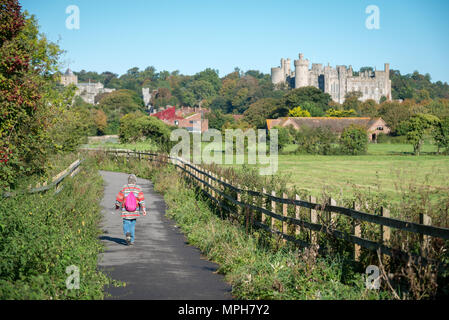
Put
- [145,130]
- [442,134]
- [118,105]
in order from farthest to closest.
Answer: [118,105]
[442,134]
[145,130]

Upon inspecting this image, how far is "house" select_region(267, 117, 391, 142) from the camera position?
99.1 meters

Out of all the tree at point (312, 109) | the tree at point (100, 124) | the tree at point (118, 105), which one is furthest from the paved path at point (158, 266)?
the tree at point (118, 105)

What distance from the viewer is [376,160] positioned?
54.5m

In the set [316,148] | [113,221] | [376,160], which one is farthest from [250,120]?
[113,221]

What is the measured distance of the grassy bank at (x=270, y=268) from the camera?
24.0ft

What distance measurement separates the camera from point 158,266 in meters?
10.2

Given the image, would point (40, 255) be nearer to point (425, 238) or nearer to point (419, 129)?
point (425, 238)

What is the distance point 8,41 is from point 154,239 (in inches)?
231

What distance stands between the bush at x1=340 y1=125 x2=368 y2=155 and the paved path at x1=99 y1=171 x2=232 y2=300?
167ft

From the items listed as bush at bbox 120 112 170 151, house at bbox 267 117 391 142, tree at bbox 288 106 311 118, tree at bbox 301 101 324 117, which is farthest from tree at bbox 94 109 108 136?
bush at bbox 120 112 170 151

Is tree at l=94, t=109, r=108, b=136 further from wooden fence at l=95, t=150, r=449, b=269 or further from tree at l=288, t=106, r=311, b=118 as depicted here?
wooden fence at l=95, t=150, r=449, b=269

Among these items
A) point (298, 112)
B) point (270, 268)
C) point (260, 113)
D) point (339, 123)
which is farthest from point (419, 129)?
point (260, 113)

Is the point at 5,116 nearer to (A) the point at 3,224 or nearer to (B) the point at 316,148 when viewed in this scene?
(A) the point at 3,224

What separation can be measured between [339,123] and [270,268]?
9987cm
